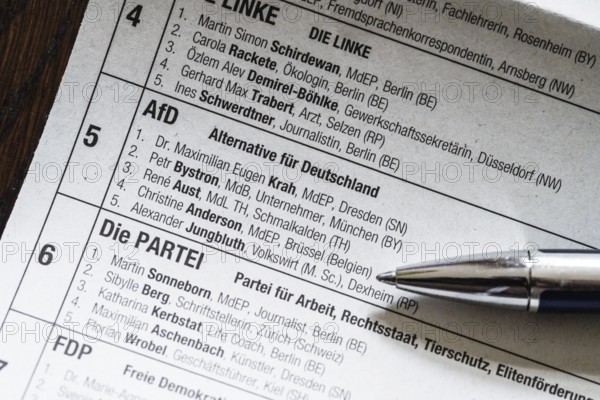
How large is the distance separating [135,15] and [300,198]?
0.49ft

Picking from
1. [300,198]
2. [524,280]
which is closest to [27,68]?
[300,198]

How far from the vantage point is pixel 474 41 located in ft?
1.29

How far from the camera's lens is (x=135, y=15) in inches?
15.6

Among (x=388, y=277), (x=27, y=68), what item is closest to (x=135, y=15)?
(x=27, y=68)

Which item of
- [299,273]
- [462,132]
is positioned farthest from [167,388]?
[462,132]

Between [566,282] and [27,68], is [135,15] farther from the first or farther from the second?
[566,282]

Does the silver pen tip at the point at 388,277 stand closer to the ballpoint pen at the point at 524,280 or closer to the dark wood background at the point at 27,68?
the ballpoint pen at the point at 524,280

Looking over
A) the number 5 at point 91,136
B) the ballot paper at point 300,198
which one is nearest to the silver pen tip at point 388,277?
the ballot paper at point 300,198

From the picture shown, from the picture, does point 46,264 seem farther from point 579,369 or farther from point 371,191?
point 579,369

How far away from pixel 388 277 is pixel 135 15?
22cm

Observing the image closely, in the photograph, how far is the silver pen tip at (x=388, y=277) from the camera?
379mm

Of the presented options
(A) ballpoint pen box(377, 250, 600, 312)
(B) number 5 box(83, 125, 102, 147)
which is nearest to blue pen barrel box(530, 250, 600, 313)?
(A) ballpoint pen box(377, 250, 600, 312)

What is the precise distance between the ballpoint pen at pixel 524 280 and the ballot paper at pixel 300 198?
0.02m

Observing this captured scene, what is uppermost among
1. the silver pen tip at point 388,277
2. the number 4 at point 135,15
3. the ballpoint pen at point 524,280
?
the number 4 at point 135,15
